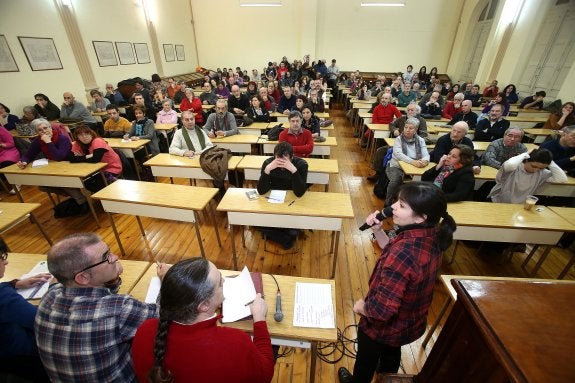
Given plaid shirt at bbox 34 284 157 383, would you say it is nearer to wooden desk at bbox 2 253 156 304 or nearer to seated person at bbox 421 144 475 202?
wooden desk at bbox 2 253 156 304

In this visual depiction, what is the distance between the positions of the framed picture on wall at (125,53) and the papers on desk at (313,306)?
34.0 feet

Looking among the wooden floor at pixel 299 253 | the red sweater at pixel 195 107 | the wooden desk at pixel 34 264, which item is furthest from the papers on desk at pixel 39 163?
the red sweater at pixel 195 107

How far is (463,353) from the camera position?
820 mm

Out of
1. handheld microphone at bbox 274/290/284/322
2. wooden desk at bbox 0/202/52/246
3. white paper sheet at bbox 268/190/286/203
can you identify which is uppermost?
white paper sheet at bbox 268/190/286/203

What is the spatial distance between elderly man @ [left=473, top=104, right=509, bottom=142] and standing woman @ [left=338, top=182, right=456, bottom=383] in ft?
15.4

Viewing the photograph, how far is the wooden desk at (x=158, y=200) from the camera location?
2688 millimetres

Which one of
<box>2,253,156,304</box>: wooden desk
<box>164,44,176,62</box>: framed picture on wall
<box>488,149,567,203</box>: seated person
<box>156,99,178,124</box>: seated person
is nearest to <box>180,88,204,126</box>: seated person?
<box>156,99,178,124</box>: seated person

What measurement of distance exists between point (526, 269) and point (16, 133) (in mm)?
8572

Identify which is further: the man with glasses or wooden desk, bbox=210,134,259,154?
wooden desk, bbox=210,134,259,154

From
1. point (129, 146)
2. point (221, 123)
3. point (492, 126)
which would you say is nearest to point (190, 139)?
point (221, 123)

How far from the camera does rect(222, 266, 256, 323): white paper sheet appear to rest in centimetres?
145

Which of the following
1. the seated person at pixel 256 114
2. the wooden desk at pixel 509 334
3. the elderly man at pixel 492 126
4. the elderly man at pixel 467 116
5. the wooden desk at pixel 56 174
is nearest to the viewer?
the wooden desk at pixel 509 334

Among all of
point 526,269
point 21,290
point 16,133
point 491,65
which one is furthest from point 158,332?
point 491,65

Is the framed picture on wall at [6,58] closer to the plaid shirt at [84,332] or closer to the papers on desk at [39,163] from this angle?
the papers on desk at [39,163]
